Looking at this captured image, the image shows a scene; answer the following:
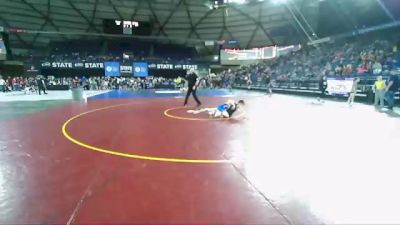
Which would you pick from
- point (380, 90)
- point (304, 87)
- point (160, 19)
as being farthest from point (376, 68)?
point (160, 19)

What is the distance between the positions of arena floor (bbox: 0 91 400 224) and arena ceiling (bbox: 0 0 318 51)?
30859 millimetres

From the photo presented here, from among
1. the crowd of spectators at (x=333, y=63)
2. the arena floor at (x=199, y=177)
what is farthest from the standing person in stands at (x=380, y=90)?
the arena floor at (x=199, y=177)

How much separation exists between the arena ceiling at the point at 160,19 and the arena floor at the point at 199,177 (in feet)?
101

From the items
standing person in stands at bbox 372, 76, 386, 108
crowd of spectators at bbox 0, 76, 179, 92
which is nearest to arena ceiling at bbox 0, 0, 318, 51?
crowd of spectators at bbox 0, 76, 179, 92

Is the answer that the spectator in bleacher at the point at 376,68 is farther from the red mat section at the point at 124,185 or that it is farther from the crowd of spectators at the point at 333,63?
the red mat section at the point at 124,185

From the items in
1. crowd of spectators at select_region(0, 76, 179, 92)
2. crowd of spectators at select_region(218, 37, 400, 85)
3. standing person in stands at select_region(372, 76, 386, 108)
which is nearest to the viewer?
standing person in stands at select_region(372, 76, 386, 108)

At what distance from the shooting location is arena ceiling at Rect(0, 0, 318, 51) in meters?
38.0

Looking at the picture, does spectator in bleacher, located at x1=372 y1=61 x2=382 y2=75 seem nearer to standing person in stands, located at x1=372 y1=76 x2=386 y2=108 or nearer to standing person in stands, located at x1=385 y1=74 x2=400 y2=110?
standing person in stands, located at x1=372 y1=76 x2=386 y2=108

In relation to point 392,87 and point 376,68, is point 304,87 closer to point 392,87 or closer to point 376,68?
point 376,68

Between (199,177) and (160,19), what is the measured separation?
42.7 metres

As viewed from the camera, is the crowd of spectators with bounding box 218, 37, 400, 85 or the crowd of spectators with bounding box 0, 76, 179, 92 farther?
the crowd of spectators with bounding box 0, 76, 179, 92

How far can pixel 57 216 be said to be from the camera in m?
2.88

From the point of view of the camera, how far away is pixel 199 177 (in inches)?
158

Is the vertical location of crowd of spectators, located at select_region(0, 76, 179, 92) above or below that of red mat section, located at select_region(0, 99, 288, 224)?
above
